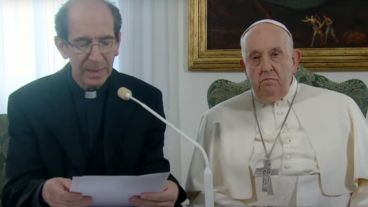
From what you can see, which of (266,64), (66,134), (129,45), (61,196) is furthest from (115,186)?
(129,45)

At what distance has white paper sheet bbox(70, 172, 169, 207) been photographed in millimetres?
1338

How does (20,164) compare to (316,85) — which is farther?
(316,85)

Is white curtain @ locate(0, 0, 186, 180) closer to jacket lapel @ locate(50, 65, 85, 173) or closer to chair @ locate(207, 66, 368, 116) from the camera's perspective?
chair @ locate(207, 66, 368, 116)

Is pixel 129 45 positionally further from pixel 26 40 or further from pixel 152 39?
pixel 26 40

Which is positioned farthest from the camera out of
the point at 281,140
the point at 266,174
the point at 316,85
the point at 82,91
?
the point at 316,85

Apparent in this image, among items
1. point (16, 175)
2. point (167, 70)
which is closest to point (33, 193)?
point (16, 175)

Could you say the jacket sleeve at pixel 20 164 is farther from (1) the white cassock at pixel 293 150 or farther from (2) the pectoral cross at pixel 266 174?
(2) the pectoral cross at pixel 266 174

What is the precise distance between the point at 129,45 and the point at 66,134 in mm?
1817

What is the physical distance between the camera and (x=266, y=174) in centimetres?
191

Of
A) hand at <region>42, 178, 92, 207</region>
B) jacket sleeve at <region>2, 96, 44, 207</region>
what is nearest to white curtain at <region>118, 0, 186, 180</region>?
jacket sleeve at <region>2, 96, 44, 207</region>

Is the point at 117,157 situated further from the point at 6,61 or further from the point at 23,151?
the point at 6,61

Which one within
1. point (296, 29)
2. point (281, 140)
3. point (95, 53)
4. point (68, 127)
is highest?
point (296, 29)

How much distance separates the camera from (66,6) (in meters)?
1.63

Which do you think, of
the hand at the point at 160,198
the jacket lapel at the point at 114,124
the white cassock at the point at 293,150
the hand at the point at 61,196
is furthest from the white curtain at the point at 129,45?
the hand at the point at 61,196
